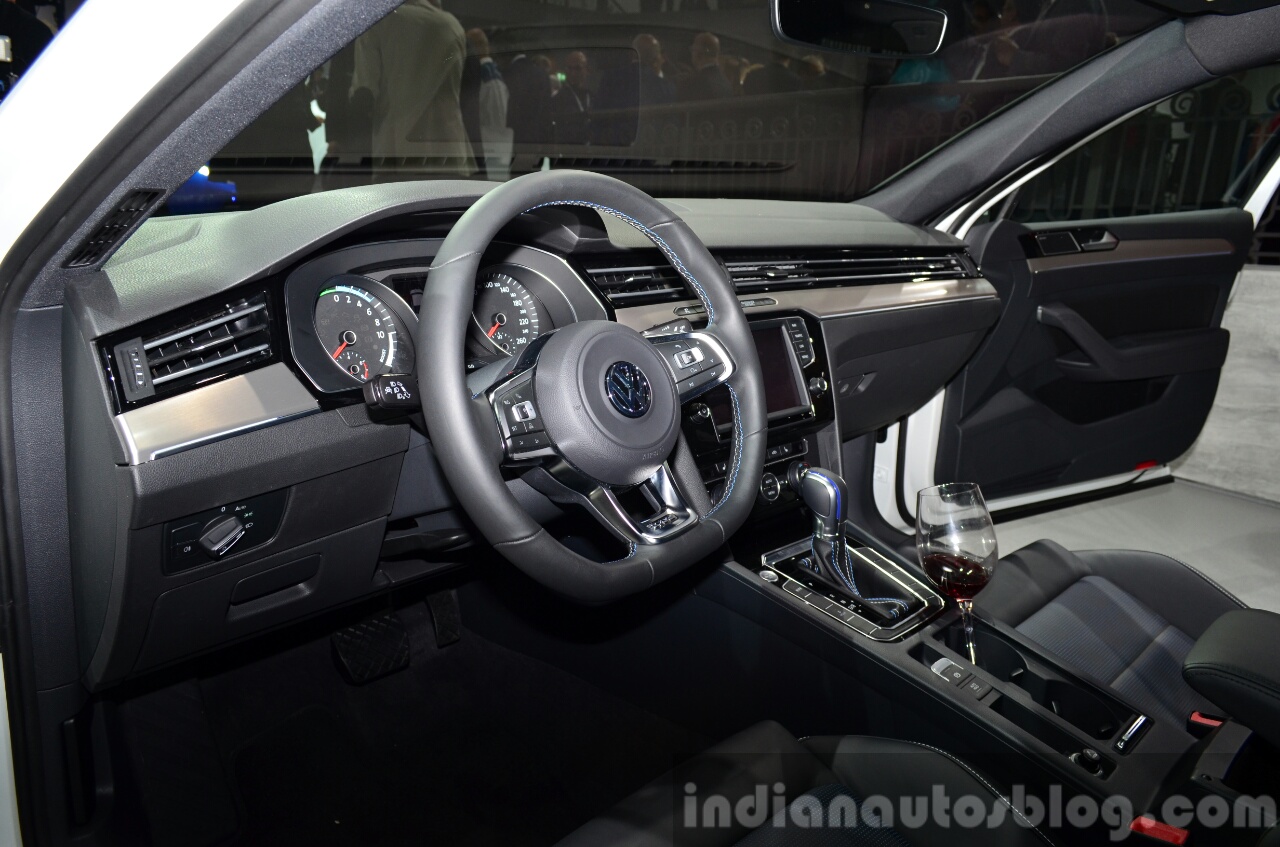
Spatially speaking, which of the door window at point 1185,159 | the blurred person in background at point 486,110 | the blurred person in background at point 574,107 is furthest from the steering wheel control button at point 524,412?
the door window at point 1185,159

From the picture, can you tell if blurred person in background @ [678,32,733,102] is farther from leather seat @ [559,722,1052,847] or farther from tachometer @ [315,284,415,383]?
leather seat @ [559,722,1052,847]

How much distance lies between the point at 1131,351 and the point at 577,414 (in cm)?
220

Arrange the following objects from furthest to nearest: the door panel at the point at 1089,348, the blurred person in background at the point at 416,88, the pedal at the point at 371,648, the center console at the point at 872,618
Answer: the door panel at the point at 1089,348, the blurred person in background at the point at 416,88, the pedal at the point at 371,648, the center console at the point at 872,618

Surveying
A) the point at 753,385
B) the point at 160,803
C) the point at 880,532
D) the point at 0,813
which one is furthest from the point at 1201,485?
the point at 0,813

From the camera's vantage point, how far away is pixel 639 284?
172 centimetres

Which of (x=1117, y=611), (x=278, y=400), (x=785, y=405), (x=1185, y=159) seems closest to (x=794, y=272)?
(x=785, y=405)

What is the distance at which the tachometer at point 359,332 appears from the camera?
4.59ft

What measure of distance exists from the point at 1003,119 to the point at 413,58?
1582 millimetres

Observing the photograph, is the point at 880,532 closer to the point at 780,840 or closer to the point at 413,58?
the point at 780,840

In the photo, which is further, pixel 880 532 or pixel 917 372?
pixel 880 532

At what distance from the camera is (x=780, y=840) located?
3.82 ft

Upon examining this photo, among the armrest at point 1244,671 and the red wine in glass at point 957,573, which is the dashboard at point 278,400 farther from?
the armrest at point 1244,671
